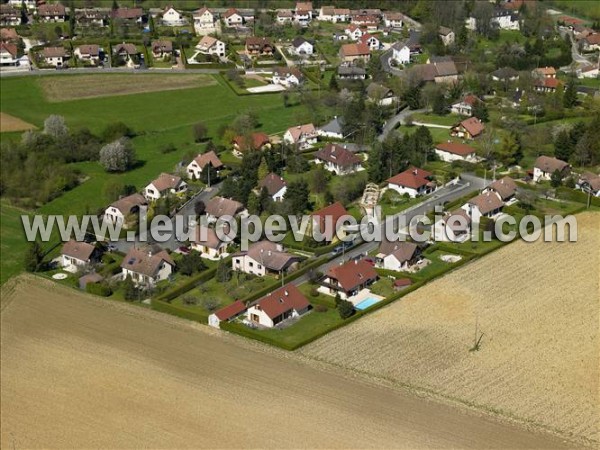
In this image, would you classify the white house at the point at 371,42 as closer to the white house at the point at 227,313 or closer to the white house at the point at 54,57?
the white house at the point at 54,57

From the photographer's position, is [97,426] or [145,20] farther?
[145,20]

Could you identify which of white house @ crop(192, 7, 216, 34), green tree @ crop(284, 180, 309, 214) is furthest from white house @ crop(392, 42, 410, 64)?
green tree @ crop(284, 180, 309, 214)

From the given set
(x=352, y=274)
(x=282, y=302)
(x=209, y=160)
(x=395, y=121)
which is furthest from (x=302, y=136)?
(x=282, y=302)

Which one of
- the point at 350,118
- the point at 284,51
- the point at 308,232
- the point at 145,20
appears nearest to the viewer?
the point at 308,232

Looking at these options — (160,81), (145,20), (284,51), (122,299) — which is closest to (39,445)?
(122,299)

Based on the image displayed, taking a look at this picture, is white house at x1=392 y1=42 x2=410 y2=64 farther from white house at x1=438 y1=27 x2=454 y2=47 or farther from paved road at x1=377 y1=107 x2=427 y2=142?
paved road at x1=377 y1=107 x2=427 y2=142

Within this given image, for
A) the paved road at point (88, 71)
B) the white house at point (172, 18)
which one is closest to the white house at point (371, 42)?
the paved road at point (88, 71)

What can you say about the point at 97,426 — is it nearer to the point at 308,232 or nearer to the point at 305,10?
the point at 308,232
